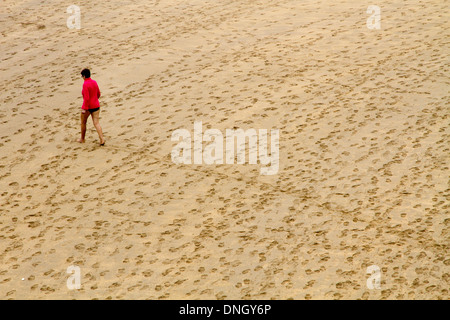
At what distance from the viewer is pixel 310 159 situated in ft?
28.9

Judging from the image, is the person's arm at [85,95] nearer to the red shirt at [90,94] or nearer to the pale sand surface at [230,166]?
the red shirt at [90,94]

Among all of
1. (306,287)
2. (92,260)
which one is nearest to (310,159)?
(306,287)

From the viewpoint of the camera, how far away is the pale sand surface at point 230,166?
6.70 meters

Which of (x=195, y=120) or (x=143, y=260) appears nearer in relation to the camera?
(x=143, y=260)

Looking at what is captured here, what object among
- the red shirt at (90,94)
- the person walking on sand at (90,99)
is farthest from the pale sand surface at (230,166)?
the red shirt at (90,94)

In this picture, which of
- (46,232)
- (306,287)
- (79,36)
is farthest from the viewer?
(79,36)

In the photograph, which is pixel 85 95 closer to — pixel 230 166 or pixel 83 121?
pixel 83 121

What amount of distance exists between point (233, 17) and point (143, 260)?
27.4 ft

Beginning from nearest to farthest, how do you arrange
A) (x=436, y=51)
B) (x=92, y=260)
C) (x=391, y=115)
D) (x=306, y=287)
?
(x=306, y=287)
(x=92, y=260)
(x=391, y=115)
(x=436, y=51)

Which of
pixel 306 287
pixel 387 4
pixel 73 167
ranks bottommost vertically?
pixel 306 287

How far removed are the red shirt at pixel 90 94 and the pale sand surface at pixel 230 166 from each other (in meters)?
0.68

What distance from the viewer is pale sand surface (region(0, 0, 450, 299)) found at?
22.0ft

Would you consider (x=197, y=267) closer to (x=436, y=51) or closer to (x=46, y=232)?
(x=46, y=232)

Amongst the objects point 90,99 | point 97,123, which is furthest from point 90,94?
point 97,123
